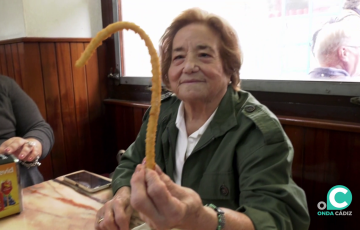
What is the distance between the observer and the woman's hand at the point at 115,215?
0.73 m

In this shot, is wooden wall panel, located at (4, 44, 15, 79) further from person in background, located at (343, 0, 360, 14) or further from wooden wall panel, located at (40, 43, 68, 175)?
person in background, located at (343, 0, 360, 14)

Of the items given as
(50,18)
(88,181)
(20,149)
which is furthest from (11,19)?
(88,181)

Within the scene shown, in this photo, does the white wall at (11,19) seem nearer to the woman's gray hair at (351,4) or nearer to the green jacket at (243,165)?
the green jacket at (243,165)

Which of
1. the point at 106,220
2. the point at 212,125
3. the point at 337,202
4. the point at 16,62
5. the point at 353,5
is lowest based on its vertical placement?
the point at 337,202

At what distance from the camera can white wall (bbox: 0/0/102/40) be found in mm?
1995

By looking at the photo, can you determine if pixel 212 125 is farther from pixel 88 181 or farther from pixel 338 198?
pixel 338 198

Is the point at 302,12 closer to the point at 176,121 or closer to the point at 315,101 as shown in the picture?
the point at 315,101

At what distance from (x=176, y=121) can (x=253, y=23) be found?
33.3 inches

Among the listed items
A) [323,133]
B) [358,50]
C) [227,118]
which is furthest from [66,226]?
[358,50]

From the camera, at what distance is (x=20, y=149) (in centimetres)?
116

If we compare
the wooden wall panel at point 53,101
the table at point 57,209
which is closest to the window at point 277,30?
the table at point 57,209

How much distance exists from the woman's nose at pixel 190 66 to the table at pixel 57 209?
47cm

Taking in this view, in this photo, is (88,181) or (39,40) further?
(39,40)

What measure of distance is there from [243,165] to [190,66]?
0.35 meters
